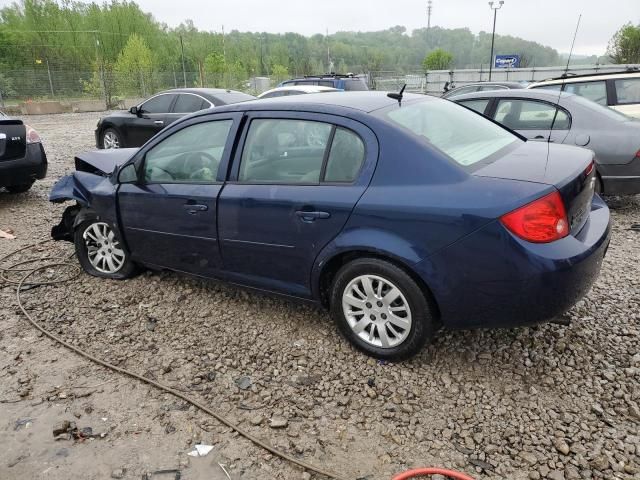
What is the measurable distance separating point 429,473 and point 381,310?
100 cm

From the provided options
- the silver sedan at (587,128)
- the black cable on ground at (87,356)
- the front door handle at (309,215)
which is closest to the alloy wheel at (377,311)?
the front door handle at (309,215)

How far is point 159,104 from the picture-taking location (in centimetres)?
1029

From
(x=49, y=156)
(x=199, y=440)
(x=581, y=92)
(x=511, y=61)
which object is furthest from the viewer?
(x=511, y=61)

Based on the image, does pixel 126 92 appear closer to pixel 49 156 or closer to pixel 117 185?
pixel 49 156

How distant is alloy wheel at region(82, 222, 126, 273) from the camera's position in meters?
4.54

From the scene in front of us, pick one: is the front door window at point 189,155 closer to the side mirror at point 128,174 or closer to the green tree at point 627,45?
the side mirror at point 128,174

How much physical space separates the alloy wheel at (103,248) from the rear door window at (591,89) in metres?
6.72

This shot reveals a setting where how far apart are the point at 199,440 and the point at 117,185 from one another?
2.43 metres

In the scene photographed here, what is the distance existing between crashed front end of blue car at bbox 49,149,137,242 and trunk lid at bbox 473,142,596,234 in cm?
307

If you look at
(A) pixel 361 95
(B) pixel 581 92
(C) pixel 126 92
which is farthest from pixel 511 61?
(A) pixel 361 95

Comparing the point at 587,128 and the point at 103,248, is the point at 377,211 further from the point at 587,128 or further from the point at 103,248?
the point at 587,128

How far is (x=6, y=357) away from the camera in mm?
3486

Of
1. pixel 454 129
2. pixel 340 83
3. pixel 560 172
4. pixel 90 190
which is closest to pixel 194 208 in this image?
pixel 90 190

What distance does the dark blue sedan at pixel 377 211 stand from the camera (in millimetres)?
2666
